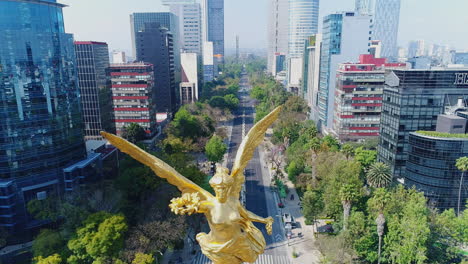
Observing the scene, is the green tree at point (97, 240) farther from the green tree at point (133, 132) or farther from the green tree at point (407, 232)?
the green tree at point (133, 132)

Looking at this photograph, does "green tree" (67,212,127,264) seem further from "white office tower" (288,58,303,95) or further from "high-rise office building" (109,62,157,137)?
"white office tower" (288,58,303,95)

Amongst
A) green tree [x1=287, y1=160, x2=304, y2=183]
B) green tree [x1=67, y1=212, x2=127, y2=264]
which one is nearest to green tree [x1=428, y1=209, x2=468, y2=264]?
green tree [x1=287, y1=160, x2=304, y2=183]

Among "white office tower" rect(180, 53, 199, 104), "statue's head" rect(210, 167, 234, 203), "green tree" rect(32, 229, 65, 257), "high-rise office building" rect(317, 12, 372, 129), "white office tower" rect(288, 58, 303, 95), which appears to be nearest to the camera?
"statue's head" rect(210, 167, 234, 203)

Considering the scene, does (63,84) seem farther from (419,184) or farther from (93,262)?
(419,184)

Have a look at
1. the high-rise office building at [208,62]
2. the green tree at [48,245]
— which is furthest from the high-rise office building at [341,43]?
the high-rise office building at [208,62]

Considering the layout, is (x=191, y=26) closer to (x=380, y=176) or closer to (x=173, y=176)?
(x=380, y=176)
